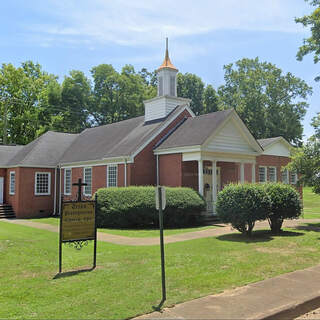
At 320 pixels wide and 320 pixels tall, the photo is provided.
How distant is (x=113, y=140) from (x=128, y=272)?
1762cm

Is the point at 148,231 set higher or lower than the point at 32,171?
lower

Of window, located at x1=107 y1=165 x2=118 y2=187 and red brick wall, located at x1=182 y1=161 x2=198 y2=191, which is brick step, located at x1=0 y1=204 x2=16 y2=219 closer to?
window, located at x1=107 y1=165 x2=118 y2=187

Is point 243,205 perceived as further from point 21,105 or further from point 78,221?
point 21,105

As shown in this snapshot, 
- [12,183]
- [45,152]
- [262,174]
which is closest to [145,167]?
[45,152]

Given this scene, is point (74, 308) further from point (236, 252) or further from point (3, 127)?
point (3, 127)

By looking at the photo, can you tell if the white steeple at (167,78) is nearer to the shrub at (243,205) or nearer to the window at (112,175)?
the window at (112,175)

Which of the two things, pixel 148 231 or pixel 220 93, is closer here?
pixel 148 231

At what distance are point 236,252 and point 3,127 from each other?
42361 millimetres

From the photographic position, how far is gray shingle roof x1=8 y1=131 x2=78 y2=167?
26047 mm

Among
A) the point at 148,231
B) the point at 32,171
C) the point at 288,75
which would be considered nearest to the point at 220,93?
the point at 288,75

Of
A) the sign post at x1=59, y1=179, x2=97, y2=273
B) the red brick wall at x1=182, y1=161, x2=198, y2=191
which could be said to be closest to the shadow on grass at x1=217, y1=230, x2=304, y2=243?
the sign post at x1=59, y1=179, x2=97, y2=273

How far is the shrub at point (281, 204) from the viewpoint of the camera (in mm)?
13750

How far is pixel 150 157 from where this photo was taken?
2114 centimetres

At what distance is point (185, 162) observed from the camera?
65.7 feet
